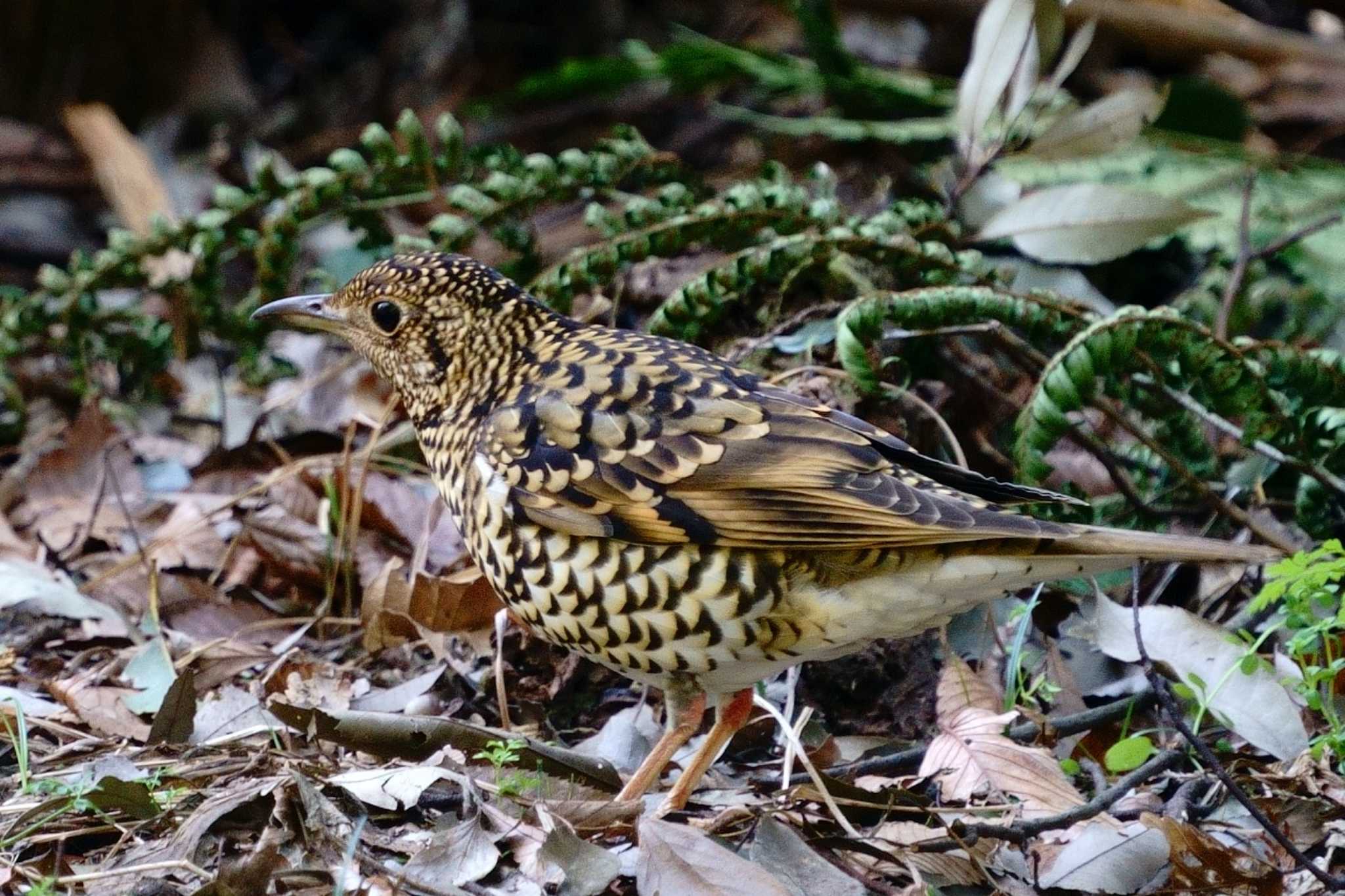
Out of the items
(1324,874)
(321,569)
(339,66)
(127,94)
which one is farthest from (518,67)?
(1324,874)

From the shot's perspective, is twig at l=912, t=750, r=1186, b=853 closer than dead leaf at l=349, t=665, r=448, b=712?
Yes

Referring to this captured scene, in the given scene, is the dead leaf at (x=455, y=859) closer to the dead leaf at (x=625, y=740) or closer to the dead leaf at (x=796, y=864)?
the dead leaf at (x=796, y=864)

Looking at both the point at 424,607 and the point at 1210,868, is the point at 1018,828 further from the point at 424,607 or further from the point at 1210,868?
the point at 424,607

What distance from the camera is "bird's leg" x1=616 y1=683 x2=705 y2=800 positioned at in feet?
12.2

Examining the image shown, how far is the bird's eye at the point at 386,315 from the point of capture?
4258 mm

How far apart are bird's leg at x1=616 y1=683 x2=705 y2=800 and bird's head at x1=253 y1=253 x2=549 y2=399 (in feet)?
3.22

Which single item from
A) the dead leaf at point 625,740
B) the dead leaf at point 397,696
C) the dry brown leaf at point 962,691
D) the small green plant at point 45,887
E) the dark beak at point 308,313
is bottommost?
the dead leaf at point 625,740

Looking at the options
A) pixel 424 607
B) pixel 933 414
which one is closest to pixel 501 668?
pixel 424 607

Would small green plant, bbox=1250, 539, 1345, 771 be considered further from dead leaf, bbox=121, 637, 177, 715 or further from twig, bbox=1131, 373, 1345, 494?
dead leaf, bbox=121, 637, 177, 715

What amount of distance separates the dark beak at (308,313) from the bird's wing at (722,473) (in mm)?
766

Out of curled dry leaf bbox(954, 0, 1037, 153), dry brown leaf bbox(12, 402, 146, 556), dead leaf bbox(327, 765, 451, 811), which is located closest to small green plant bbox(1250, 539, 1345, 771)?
dead leaf bbox(327, 765, 451, 811)

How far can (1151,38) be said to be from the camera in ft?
24.3

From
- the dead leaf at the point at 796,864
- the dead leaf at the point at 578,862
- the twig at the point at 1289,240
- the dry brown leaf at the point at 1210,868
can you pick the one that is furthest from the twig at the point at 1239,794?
the twig at the point at 1289,240

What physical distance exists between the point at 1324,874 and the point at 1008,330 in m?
2.08
